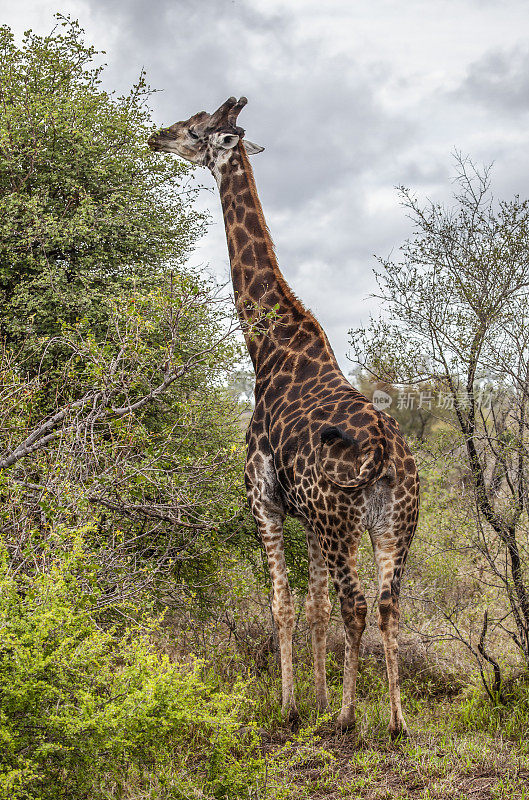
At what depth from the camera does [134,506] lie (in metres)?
5.50

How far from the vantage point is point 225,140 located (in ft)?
24.2

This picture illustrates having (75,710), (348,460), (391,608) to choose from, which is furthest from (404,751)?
(75,710)

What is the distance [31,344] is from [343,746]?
4.76 meters

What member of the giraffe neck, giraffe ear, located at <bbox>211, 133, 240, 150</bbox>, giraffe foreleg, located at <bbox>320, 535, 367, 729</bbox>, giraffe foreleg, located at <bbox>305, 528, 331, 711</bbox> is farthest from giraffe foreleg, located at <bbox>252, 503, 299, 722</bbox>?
giraffe ear, located at <bbox>211, 133, 240, 150</bbox>

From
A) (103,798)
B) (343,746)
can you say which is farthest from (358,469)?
(103,798)

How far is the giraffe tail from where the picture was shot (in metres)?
5.24

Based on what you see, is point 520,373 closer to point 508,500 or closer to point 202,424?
point 508,500

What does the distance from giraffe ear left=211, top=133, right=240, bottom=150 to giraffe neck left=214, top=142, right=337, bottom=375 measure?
9 centimetres

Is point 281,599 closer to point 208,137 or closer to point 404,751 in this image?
point 404,751

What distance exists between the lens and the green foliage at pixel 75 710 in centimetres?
350

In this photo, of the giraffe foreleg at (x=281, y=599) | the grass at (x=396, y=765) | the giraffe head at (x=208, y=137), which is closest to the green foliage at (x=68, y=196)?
the giraffe head at (x=208, y=137)

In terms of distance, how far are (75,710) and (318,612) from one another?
2923 mm

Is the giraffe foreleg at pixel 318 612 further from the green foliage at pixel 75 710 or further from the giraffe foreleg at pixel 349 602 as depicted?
the green foliage at pixel 75 710

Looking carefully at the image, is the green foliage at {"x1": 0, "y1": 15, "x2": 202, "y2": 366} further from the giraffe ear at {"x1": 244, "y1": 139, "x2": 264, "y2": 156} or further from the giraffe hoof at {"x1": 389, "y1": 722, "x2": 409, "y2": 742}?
the giraffe hoof at {"x1": 389, "y1": 722, "x2": 409, "y2": 742}
